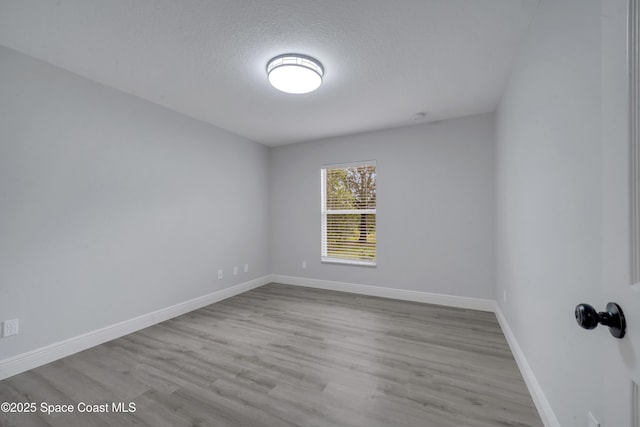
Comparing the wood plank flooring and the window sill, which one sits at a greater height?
the window sill

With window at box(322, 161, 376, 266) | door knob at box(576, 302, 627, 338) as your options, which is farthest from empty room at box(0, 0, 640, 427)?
window at box(322, 161, 376, 266)

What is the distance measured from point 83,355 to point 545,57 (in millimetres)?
4152

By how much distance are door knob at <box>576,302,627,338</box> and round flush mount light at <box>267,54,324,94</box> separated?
7.31 feet

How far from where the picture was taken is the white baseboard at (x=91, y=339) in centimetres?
208

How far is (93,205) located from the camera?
257 cm

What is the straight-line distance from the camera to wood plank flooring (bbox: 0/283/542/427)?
5.39 ft

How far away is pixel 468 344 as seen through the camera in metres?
2.54

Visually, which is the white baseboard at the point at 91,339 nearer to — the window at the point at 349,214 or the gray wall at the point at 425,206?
the gray wall at the point at 425,206

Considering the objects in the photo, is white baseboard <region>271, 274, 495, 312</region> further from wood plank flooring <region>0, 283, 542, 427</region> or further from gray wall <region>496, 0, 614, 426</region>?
gray wall <region>496, 0, 614, 426</region>

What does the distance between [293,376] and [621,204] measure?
213cm

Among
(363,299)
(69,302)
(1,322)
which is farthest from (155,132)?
(363,299)

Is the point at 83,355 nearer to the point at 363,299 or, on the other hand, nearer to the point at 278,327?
the point at 278,327

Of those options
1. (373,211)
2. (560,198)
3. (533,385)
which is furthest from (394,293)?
(560,198)

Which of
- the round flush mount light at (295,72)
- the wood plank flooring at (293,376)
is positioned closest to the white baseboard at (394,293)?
the wood plank flooring at (293,376)
